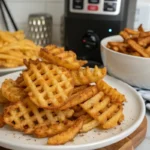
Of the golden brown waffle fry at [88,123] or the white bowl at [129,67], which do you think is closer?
the golden brown waffle fry at [88,123]

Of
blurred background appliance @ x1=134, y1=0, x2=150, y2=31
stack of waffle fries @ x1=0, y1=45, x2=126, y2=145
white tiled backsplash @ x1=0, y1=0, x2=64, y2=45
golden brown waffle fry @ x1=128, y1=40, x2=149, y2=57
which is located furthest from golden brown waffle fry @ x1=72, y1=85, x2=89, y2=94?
white tiled backsplash @ x1=0, y1=0, x2=64, y2=45

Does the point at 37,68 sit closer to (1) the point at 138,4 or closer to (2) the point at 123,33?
Answer: (2) the point at 123,33

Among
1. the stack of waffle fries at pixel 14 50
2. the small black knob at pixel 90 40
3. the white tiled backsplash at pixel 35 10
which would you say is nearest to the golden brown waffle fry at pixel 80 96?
the stack of waffle fries at pixel 14 50

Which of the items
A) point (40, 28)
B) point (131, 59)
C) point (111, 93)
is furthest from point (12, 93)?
point (40, 28)

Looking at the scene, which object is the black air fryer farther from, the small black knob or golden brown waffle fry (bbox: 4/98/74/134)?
golden brown waffle fry (bbox: 4/98/74/134)

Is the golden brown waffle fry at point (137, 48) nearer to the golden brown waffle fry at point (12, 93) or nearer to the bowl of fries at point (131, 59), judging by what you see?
the bowl of fries at point (131, 59)

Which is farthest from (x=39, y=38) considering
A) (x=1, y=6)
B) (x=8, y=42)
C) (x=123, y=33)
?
(x=123, y=33)
